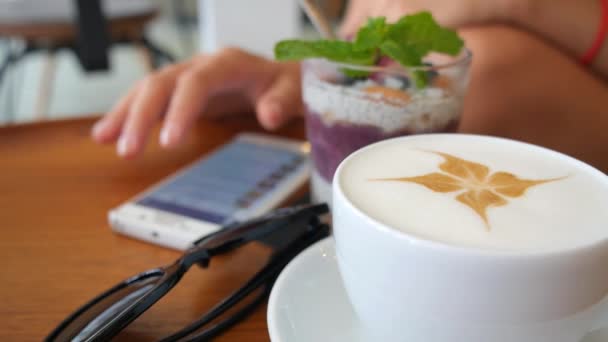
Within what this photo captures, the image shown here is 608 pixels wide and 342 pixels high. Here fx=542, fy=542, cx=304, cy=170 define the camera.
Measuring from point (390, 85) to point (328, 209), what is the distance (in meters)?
→ 0.11

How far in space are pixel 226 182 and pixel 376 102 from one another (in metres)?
0.19

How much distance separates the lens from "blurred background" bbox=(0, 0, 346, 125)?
78cm

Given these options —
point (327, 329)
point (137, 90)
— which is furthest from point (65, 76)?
point (327, 329)

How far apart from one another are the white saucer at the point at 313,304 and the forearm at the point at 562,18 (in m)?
0.38

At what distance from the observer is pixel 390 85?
42 centimetres

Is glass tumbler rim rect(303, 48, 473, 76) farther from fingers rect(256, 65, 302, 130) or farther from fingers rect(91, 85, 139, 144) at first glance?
fingers rect(91, 85, 139, 144)

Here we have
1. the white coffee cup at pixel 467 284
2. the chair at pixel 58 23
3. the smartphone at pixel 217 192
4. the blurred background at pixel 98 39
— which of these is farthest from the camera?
the chair at pixel 58 23

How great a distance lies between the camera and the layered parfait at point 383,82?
416 mm

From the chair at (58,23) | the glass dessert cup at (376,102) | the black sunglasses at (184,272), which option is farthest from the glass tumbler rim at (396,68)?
the chair at (58,23)

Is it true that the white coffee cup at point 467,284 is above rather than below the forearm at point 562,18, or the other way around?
below

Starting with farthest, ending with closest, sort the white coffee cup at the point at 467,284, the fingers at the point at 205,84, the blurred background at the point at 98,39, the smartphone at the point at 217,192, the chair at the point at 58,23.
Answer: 1. the chair at the point at 58,23
2. the blurred background at the point at 98,39
3. the fingers at the point at 205,84
4. the smartphone at the point at 217,192
5. the white coffee cup at the point at 467,284

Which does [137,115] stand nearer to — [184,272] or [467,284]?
[184,272]

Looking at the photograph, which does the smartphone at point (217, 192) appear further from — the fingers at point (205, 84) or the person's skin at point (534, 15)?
the person's skin at point (534, 15)

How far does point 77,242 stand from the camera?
44cm
